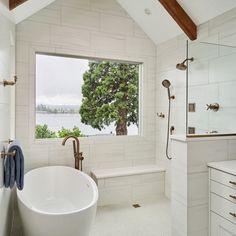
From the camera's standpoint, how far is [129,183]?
346 cm

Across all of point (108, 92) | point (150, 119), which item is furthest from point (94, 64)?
point (150, 119)

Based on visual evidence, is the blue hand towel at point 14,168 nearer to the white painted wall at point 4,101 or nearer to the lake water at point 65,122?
the white painted wall at point 4,101

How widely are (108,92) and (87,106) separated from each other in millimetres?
449

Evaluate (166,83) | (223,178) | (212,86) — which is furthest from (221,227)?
(166,83)

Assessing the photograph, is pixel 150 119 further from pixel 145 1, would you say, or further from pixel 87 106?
pixel 145 1

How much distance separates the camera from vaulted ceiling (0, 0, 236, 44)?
265 cm

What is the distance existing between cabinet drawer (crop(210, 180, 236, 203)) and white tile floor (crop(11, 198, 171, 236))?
86 cm

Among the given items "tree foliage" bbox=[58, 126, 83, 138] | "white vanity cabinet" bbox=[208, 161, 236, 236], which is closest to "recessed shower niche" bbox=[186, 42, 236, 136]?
"white vanity cabinet" bbox=[208, 161, 236, 236]

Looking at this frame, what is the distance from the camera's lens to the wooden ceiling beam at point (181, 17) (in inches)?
114

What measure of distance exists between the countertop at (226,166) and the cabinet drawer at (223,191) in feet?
0.50

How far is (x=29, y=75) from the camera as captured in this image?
10.5 ft

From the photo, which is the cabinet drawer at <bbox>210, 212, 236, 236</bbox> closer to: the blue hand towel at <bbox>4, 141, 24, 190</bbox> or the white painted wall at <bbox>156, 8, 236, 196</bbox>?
the white painted wall at <bbox>156, 8, 236, 196</bbox>

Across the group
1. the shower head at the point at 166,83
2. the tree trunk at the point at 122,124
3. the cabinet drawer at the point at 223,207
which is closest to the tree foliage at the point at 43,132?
the tree trunk at the point at 122,124

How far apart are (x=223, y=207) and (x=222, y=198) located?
8 cm
